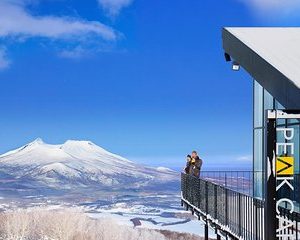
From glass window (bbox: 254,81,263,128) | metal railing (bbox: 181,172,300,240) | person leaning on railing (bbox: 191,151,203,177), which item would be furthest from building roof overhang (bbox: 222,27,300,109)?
person leaning on railing (bbox: 191,151,203,177)

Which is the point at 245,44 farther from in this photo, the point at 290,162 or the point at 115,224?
the point at 115,224

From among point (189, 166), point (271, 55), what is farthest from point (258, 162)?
point (271, 55)

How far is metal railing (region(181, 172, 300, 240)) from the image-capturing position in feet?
37.1

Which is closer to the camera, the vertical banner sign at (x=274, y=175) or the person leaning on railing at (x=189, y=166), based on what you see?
the vertical banner sign at (x=274, y=175)

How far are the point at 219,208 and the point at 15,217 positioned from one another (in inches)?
3358

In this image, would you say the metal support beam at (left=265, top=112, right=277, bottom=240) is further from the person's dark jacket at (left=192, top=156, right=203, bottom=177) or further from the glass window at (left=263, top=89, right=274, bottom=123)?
the glass window at (left=263, top=89, right=274, bottom=123)

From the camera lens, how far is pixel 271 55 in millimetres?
16188

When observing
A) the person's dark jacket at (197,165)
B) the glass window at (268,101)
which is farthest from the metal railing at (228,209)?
the glass window at (268,101)

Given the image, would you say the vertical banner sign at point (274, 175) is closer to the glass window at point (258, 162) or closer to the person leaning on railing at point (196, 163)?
the person leaning on railing at point (196, 163)

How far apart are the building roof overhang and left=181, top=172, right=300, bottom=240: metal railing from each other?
2.48 m

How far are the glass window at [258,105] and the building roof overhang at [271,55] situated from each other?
81.7 inches

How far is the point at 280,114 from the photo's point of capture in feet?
28.1

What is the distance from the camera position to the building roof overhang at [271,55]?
13.7 m

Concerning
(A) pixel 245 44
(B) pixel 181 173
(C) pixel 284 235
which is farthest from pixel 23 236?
(C) pixel 284 235
